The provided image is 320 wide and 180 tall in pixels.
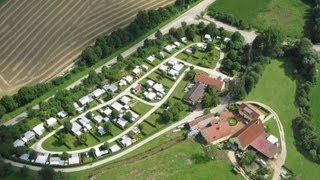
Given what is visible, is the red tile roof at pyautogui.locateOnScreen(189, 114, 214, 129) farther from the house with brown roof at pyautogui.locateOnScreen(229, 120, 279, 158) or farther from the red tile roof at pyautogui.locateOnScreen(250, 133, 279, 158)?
the red tile roof at pyautogui.locateOnScreen(250, 133, 279, 158)

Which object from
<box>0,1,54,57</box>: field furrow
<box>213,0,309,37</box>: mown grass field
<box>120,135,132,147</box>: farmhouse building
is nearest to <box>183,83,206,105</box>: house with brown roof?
<box>120,135,132,147</box>: farmhouse building

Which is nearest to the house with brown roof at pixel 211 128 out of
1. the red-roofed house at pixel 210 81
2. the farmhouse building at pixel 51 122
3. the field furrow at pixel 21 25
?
the red-roofed house at pixel 210 81

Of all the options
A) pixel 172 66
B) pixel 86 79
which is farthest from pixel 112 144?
pixel 172 66

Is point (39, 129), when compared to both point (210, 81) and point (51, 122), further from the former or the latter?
point (210, 81)

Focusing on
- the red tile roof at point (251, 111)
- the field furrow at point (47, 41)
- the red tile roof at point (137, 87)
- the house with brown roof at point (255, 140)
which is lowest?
the house with brown roof at point (255, 140)

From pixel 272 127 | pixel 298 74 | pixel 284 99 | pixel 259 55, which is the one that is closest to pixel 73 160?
pixel 272 127

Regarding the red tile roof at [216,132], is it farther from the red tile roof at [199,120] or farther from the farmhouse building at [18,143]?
the farmhouse building at [18,143]
